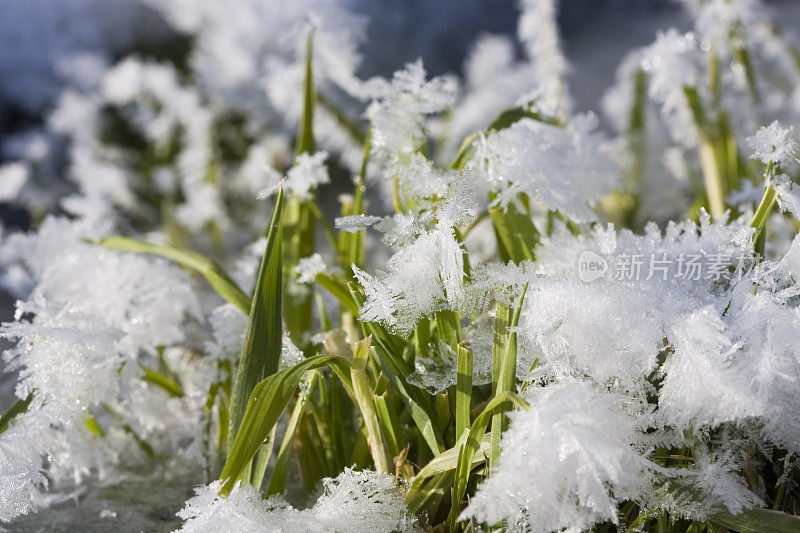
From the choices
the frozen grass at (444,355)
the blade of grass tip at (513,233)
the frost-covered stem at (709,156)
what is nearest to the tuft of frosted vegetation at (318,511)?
the frozen grass at (444,355)

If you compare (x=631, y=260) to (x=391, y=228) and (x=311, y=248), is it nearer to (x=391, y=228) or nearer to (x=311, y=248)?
(x=391, y=228)

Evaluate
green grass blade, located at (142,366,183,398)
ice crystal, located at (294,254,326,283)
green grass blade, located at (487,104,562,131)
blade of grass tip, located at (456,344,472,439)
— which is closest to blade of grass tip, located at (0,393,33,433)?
green grass blade, located at (142,366,183,398)

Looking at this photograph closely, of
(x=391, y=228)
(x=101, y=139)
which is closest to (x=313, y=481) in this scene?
(x=391, y=228)

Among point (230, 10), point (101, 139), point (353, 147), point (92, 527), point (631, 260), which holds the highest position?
point (230, 10)

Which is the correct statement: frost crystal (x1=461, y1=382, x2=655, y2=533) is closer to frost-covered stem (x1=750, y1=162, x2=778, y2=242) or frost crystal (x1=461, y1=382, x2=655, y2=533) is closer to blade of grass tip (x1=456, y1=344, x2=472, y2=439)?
blade of grass tip (x1=456, y1=344, x2=472, y2=439)

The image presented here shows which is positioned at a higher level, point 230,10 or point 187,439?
point 230,10

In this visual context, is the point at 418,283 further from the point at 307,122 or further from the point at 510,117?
the point at 307,122
